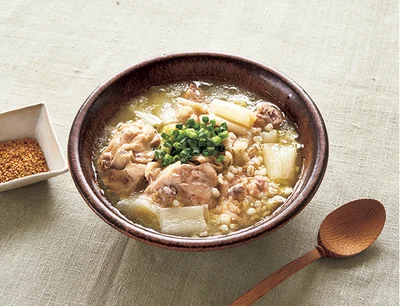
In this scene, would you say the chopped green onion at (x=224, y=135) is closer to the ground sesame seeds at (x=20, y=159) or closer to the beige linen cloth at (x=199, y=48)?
the beige linen cloth at (x=199, y=48)

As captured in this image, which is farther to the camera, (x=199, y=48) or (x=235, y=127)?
(x=199, y=48)

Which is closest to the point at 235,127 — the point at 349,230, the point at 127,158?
the point at 127,158

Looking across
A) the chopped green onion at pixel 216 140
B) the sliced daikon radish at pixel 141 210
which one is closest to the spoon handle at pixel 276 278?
the sliced daikon radish at pixel 141 210

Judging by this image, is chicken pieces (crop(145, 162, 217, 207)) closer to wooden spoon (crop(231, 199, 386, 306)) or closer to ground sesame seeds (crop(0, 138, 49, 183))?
wooden spoon (crop(231, 199, 386, 306))

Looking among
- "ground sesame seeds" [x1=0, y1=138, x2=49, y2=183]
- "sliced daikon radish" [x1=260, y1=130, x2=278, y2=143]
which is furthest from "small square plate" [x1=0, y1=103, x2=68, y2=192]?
"sliced daikon radish" [x1=260, y1=130, x2=278, y2=143]

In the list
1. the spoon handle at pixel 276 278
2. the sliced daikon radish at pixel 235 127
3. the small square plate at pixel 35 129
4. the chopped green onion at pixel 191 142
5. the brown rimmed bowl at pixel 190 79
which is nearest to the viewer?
the brown rimmed bowl at pixel 190 79

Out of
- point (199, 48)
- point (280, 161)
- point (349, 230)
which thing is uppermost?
point (280, 161)

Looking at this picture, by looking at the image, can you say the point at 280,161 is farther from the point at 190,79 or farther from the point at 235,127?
the point at 190,79

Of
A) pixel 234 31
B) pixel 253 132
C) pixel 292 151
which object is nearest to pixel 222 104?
pixel 253 132
